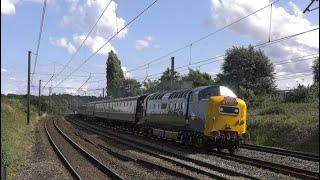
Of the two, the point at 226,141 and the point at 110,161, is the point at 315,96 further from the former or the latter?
the point at 110,161

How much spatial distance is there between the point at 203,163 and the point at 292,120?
15.1 metres

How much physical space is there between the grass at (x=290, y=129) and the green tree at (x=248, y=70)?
23562mm

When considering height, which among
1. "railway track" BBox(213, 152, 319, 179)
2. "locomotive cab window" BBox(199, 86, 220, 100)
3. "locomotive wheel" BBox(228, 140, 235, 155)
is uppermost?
"locomotive cab window" BBox(199, 86, 220, 100)

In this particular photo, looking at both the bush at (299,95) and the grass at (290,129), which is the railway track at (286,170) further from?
the bush at (299,95)

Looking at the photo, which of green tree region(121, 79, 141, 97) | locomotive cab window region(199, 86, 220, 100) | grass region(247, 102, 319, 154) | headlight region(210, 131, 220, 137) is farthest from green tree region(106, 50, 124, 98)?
headlight region(210, 131, 220, 137)

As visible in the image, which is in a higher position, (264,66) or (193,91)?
(264,66)

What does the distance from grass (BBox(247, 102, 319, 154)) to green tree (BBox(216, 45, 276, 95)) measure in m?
23.6

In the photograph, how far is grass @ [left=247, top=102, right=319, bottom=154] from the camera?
2584 centimetres

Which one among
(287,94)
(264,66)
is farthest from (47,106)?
(287,94)

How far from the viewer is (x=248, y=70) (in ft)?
204

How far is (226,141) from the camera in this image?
20688 mm

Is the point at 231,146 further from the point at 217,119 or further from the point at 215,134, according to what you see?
the point at 217,119

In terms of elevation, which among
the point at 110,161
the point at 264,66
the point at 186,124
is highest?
the point at 264,66

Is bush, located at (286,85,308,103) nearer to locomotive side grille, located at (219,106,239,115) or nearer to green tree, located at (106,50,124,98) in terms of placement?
locomotive side grille, located at (219,106,239,115)
